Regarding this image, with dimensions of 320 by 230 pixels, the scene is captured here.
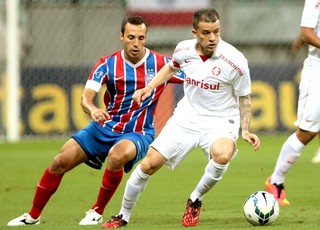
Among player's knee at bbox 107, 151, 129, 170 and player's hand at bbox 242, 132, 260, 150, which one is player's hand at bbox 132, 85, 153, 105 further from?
player's hand at bbox 242, 132, 260, 150

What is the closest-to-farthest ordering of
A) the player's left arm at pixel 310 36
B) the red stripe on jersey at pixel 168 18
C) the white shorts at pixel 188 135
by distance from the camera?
the white shorts at pixel 188 135 → the player's left arm at pixel 310 36 → the red stripe on jersey at pixel 168 18

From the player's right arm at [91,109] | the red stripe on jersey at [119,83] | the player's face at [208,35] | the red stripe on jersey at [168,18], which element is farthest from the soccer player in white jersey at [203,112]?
the red stripe on jersey at [168,18]

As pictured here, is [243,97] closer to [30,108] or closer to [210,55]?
[210,55]

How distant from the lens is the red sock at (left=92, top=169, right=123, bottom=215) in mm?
7742

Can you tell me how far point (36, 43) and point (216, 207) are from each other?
1048cm

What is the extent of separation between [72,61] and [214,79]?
11.4 metres

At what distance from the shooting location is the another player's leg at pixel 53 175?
25.5 feet

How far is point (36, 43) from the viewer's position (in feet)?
61.1

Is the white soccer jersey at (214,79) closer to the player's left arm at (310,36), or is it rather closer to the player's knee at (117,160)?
the player's knee at (117,160)

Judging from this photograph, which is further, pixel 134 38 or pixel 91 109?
pixel 134 38

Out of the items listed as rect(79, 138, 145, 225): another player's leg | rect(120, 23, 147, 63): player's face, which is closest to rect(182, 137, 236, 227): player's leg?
rect(79, 138, 145, 225): another player's leg

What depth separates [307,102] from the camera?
888 cm

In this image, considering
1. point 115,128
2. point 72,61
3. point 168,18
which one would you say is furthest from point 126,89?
point 72,61

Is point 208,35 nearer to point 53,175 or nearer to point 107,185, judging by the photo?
point 107,185
